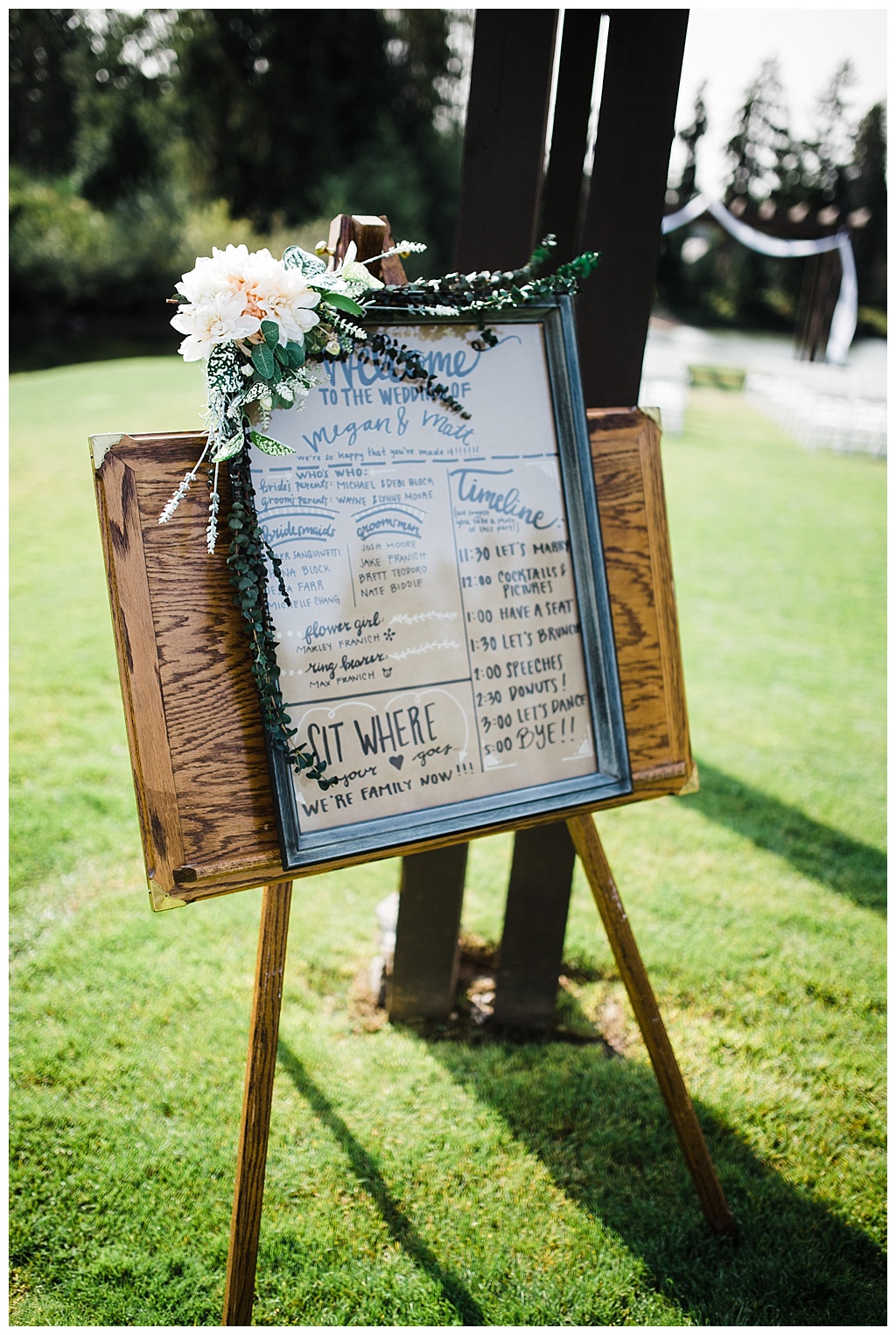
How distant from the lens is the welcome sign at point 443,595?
4.33ft

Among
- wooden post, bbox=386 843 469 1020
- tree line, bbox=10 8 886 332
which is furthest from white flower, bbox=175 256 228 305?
tree line, bbox=10 8 886 332

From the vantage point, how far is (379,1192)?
5.91ft

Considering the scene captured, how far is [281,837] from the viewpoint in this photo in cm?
126

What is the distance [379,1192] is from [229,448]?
1573mm

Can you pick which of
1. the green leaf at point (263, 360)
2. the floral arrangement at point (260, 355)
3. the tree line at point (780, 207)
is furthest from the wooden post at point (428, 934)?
the tree line at point (780, 207)

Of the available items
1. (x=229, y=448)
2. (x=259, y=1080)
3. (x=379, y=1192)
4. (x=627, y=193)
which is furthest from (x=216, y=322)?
(x=379, y=1192)

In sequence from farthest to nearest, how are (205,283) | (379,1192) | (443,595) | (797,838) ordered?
(797,838) → (379,1192) → (443,595) → (205,283)

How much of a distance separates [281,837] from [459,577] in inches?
20.8

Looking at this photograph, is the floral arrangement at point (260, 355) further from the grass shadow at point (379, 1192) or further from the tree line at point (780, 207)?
the tree line at point (780, 207)

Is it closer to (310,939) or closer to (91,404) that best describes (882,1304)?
(310,939)

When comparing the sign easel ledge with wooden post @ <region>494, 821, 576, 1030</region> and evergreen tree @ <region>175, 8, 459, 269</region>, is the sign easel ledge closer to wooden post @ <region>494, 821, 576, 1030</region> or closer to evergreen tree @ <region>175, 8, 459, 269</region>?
wooden post @ <region>494, 821, 576, 1030</region>

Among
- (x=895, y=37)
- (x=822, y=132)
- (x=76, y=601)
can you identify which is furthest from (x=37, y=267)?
(x=822, y=132)

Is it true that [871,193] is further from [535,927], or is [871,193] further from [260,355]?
[260,355]

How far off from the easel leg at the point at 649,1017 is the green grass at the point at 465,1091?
0.35ft
